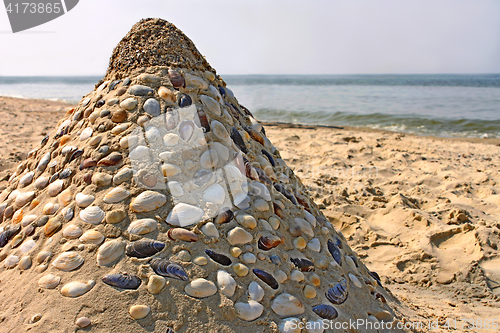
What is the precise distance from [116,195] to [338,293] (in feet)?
3.21

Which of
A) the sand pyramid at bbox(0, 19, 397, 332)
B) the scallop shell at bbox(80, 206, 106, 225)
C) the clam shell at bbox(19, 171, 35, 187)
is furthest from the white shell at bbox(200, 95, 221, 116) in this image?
the clam shell at bbox(19, 171, 35, 187)

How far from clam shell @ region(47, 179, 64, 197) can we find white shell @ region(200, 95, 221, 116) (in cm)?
71

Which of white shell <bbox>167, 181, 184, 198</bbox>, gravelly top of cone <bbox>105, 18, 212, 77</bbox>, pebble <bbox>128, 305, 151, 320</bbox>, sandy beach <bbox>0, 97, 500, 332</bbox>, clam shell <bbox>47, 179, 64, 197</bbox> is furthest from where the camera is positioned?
sandy beach <bbox>0, 97, 500, 332</bbox>

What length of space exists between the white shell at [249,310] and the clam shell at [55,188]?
902 millimetres

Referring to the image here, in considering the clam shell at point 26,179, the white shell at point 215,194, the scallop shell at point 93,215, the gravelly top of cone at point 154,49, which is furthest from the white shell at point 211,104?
the clam shell at point 26,179

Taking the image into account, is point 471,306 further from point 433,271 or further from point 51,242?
point 51,242

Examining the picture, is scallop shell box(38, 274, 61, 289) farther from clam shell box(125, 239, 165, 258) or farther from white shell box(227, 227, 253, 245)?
white shell box(227, 227, 253, 245)

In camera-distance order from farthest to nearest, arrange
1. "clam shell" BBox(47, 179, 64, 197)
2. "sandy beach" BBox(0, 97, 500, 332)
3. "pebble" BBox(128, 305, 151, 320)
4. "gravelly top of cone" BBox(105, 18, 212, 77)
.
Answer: "sandy beach" BBox(0, 97, 500, 332), "gravelly top of cone" BBox(105, 18, 212, 77), "clam shell" BBox(47, 179, 64, 197), "pebble" BBox(128, 305, 151, 320)

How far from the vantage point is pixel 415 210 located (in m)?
2.96

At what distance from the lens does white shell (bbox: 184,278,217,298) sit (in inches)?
42.1

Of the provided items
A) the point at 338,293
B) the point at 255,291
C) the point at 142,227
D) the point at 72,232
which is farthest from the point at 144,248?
the point at 338,293

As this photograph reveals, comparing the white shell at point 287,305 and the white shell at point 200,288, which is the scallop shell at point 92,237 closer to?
the white shell at point 200,288

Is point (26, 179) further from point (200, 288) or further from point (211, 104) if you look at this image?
point (200, 288)

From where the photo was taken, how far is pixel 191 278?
1.09 metres
